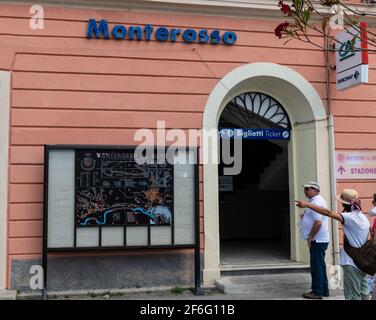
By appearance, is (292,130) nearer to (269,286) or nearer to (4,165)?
(269,286)

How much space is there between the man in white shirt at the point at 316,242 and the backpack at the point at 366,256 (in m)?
1.31

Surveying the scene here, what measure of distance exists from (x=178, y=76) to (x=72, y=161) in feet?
7.29

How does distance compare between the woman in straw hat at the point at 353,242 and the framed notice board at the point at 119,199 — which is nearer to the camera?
the woman in straw hat at the point at 353,242

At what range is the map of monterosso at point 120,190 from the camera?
6.96m

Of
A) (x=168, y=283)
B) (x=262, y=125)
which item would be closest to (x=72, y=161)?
(x=168, y=283)

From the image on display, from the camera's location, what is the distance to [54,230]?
681cm

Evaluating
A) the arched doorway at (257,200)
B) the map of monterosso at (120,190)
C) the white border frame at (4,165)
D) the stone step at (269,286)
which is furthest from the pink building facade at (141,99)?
the arched doorway at (257,200)

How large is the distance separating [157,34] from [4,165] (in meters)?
3.14

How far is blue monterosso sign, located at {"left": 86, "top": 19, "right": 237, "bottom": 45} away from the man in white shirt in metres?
2.95

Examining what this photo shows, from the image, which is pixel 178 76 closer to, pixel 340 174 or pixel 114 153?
pixel 114 153

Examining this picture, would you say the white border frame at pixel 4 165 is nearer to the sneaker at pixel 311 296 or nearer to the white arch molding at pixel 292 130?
the white arch molding at pixel 292 130

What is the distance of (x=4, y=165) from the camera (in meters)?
7.09

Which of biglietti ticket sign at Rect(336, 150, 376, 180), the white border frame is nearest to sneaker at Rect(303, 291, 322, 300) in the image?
biglietti ticket sign at Rect(336, 150, 376, 180)
